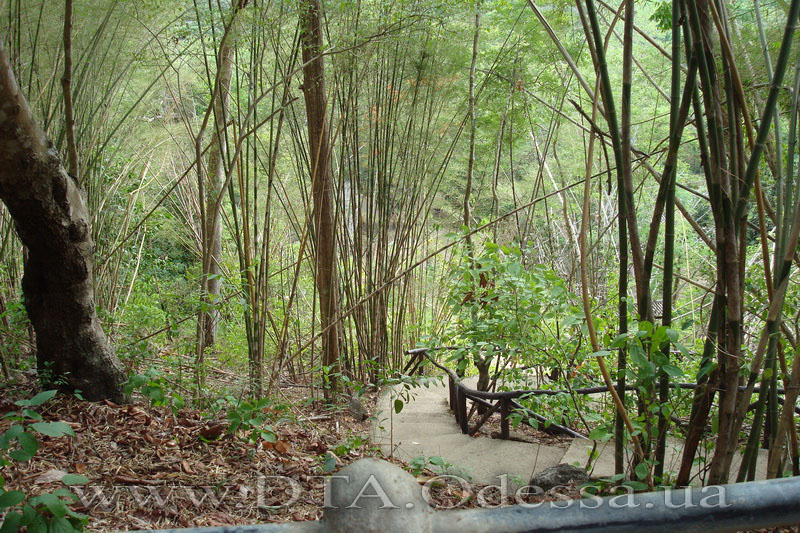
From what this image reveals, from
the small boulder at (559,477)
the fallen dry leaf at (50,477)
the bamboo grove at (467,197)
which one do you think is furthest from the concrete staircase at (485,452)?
the fallen dry leaf at (50,477)

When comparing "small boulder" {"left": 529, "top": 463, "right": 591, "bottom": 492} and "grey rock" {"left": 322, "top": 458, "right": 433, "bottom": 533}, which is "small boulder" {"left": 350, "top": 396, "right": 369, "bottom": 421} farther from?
"grey rock" {"left": 322, "top": 458, "right": 433, "bottom": 533}

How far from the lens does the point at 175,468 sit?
1.79 meters

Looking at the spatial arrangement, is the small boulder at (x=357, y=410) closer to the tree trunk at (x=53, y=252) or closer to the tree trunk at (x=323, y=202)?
the tree trunk at (x=323, y=202)

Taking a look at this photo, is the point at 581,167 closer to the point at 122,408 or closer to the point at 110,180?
the point at 110,180

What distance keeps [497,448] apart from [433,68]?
84.3 inches

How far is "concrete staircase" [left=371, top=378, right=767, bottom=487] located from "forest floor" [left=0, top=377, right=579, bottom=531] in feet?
0.81

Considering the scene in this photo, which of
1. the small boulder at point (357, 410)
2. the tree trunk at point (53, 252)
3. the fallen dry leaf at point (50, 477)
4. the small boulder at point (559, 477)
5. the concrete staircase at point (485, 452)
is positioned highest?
the tree trunk at point (53, 252)

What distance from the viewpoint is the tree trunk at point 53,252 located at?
5.78 ft

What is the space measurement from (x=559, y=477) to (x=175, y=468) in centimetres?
119

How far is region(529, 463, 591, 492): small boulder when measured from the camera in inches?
73.3

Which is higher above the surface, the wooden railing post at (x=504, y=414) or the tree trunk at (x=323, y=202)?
the tree trunk at (x=323, y=202)

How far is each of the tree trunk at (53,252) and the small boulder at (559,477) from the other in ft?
5.08

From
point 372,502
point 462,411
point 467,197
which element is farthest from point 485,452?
point 372,502

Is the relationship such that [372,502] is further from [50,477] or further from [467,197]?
[467,197]
